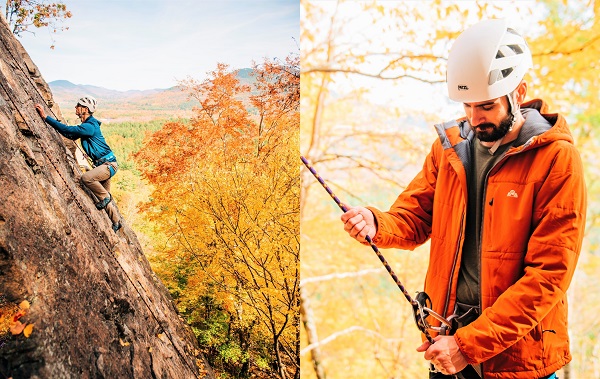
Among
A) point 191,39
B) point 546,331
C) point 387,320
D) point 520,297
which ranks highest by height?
point 191,39

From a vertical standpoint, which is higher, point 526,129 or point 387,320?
point 526,129

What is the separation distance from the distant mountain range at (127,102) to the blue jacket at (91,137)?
0.27 feet

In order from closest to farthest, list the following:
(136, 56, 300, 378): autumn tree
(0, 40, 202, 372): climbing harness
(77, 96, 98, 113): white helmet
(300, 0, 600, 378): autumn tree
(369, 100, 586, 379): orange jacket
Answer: (369, 100, 586, 379): orange jacket
(0, 40, 202, 372): climbing harness
(77, 96, 98, 113): white helmet
(136, 56, 300, 378): autumn tree
(300, 0, 600, 378): autumn tree

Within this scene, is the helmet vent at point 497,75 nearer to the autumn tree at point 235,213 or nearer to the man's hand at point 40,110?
the man's hand at point 40,110

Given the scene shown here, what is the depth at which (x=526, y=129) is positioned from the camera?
4.42ft

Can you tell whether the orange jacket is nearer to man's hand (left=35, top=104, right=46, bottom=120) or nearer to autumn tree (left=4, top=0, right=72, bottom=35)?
man's hand (left=35, top=104, right=46, bottom=120)

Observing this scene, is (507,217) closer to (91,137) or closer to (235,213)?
(91,137)

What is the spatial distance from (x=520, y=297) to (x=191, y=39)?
2341mm

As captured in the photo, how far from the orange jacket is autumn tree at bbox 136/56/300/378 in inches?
68.0

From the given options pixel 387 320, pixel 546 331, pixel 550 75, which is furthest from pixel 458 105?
pixel 546 331

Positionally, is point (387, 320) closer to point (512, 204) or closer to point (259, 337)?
point (259, 337)

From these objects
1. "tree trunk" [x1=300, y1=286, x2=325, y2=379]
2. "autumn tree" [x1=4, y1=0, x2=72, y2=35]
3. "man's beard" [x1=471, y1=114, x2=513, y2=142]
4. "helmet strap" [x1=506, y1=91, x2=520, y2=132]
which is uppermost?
"autumn tree" [x1=4, y1=0, x2=72, y2=35]

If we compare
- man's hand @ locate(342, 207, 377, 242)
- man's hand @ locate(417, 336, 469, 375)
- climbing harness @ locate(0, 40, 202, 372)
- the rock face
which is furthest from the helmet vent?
climbing harness @ locate(0, 40, 202, 372)

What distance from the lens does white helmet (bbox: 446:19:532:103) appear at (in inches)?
53.5
